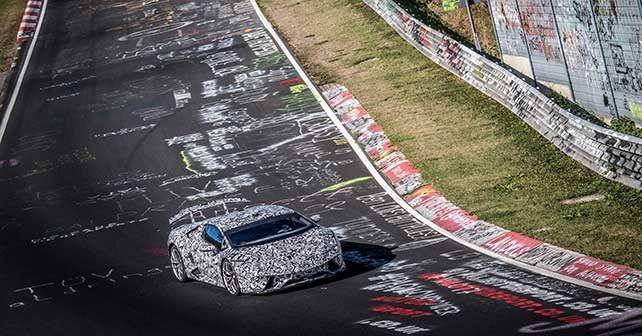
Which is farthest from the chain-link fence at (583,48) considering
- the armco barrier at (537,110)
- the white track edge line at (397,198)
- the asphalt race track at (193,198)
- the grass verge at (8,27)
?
the grass verge at (8,27)

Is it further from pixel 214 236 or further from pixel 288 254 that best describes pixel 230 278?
pixel 214 236

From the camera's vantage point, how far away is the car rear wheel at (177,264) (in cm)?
2219

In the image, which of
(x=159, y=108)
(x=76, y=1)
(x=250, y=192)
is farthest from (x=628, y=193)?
(x=76, y=1)

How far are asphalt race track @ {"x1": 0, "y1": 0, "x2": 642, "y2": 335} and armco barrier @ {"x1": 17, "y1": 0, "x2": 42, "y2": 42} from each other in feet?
3.65

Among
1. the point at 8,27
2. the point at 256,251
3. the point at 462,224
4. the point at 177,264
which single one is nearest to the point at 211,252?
the point at 256,251

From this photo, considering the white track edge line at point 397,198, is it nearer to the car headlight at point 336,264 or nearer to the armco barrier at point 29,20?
the car headlight at point 336,264

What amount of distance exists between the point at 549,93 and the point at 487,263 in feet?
35.0

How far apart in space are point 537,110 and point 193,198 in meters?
8.83

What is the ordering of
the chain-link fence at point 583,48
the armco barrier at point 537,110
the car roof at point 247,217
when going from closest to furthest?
the car roof at point 247,217
the armco barrier at point 537,110
the chain-link fence at point 583,48

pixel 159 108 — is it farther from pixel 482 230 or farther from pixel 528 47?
pixel 482 230

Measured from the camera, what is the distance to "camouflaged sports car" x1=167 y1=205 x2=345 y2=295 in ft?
64.3

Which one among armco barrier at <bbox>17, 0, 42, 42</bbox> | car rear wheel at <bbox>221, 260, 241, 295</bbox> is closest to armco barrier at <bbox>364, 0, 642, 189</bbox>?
car rear wheel at <bbox>221, 260, 241, 295</bbox>

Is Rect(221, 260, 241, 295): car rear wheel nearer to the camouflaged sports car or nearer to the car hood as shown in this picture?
the camouflaged sports car

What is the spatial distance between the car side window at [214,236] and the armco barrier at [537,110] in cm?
787
